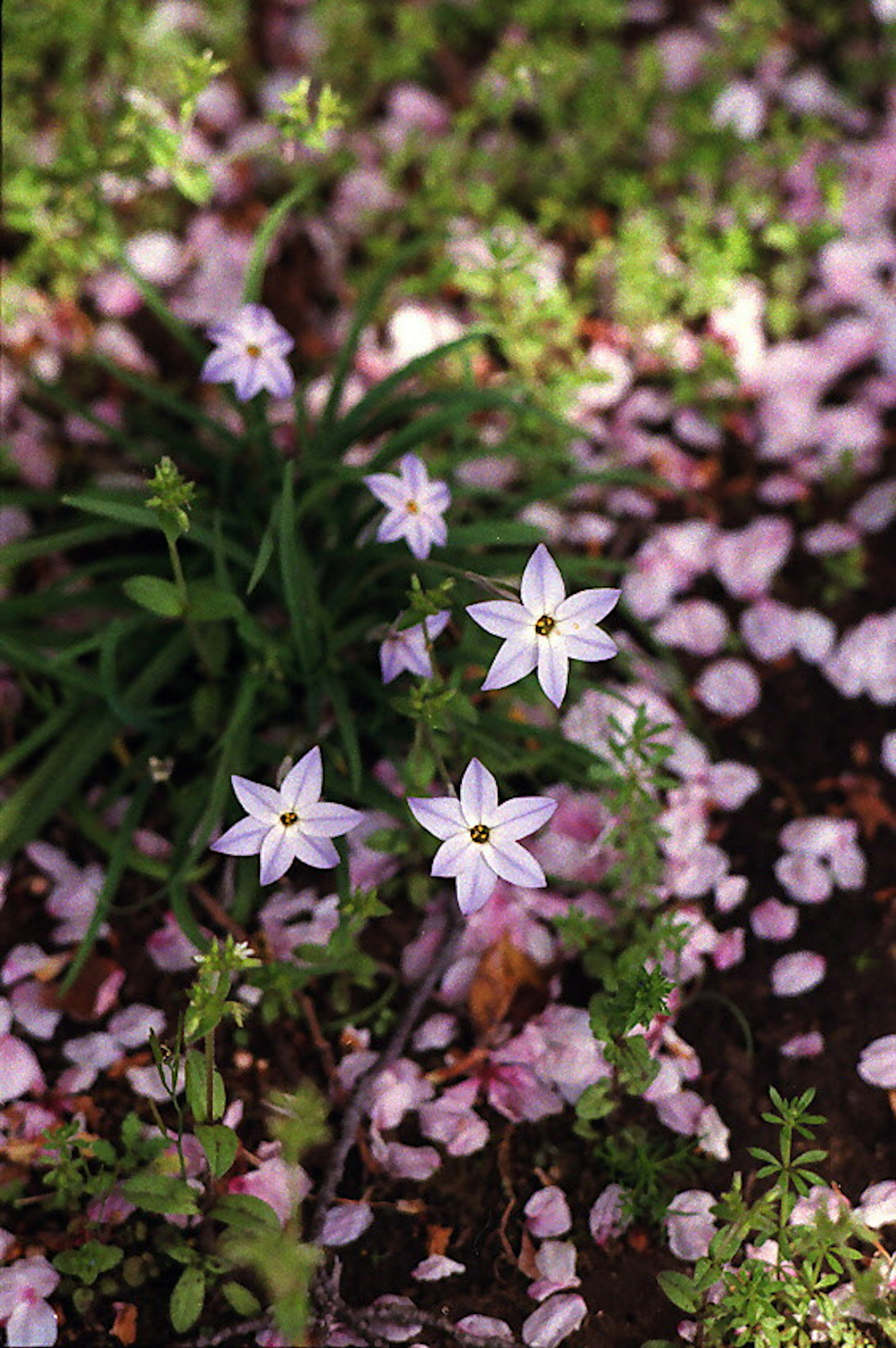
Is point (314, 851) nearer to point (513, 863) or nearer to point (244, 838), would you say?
point (244, 838)

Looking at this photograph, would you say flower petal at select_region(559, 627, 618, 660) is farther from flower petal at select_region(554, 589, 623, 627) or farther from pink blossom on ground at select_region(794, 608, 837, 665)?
pink blossom on ground at select_region(794, 608, 837, 665)

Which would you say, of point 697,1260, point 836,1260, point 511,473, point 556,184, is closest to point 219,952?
point 697,1260

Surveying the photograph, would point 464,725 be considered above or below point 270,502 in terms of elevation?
below

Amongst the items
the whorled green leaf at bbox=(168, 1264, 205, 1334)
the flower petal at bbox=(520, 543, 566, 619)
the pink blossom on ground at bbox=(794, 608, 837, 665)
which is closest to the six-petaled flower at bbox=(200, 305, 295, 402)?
the flower petal at bbox=(520, 543, 566, 619)

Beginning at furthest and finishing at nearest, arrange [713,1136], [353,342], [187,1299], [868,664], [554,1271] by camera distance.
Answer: [868,664]
[353,342]
[713,1136]
[554,1271]
[187,1299]

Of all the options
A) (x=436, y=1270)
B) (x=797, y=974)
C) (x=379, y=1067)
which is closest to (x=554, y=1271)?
(x=436, y=1270)

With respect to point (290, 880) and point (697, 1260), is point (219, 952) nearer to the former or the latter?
point (290, 880)
